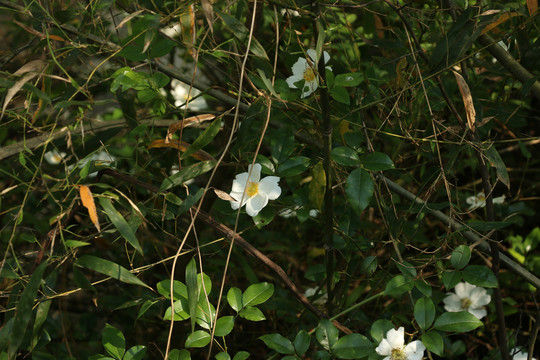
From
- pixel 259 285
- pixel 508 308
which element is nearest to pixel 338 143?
pixel 259 285

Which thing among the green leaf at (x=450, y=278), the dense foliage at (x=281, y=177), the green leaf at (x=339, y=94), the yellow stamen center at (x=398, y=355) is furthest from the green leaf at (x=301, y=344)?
the green leaf at (x=339, y=94)

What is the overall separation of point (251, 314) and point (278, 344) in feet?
0.19

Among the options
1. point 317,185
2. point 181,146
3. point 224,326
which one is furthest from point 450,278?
point 181,146

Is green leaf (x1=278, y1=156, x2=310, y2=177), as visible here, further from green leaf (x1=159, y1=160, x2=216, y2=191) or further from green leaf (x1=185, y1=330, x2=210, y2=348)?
green leaf (x1=185, y1=330, x2=210, y2=348)

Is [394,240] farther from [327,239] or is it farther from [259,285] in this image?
[259,285]

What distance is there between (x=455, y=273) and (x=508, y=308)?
514mm

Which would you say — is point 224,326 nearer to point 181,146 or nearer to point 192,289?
point 192,289

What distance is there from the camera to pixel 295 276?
1.43m

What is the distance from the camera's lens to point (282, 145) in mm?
949

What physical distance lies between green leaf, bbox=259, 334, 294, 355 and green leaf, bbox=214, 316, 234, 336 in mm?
48

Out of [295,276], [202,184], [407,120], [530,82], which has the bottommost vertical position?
[295,276]

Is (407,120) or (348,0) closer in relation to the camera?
(348,0)

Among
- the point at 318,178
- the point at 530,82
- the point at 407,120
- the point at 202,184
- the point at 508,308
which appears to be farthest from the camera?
the point at 202,184

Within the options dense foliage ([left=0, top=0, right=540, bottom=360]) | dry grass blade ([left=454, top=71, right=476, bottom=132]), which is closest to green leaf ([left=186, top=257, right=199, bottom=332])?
dense foliage ([left=0, top=0, right=540, bottom=360])
